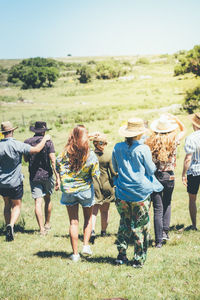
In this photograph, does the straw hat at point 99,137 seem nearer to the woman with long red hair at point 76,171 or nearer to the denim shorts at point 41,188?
the woman with long red hair at point 76,171

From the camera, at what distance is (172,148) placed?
4.86 m

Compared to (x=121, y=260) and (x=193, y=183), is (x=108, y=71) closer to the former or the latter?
(x=193, y=183)

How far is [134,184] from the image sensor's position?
394 centimetres

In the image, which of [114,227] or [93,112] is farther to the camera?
[93,112]

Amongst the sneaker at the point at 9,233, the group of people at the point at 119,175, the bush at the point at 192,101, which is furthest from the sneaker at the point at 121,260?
the bush at the point at 192,101

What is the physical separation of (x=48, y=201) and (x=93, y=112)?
2519 centimetres

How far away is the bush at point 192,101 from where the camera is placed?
24109 mm

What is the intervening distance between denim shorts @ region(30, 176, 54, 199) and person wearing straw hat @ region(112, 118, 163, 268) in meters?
2.12

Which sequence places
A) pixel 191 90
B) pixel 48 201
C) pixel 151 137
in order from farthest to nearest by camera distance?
pixel 191 90 → pixel 48 201 → pixel 151 137

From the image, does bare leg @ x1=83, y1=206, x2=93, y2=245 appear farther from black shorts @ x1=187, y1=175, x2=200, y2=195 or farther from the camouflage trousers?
black shorts @ x1=187, y1=175, x2=200, y2=195

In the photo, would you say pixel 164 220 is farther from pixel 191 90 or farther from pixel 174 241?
pixel 191 90

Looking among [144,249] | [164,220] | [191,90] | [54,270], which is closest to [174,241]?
[164,220]

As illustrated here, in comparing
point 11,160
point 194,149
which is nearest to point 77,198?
point 11,160

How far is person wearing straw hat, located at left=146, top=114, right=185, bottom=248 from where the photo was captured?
15.8ft
